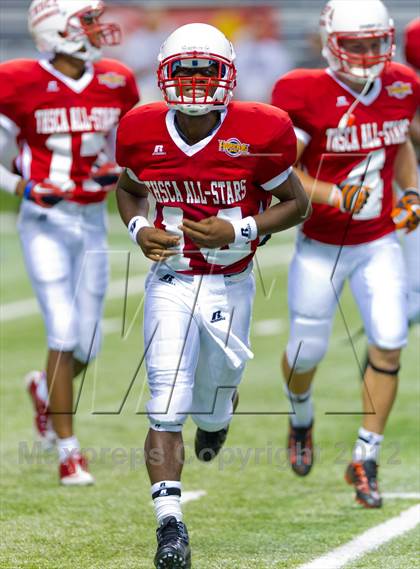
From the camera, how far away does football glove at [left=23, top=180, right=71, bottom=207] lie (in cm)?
608

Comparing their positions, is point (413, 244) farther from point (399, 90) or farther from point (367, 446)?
point (367, 446)

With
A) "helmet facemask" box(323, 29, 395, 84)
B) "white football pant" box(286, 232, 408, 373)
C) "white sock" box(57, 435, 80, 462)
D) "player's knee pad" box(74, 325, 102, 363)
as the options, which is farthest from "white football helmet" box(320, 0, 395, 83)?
"white sock" box(57, 435, 80, 462)

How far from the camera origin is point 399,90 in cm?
564

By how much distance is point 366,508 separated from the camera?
530 cm

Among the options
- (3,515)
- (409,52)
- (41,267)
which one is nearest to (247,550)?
(3,515)

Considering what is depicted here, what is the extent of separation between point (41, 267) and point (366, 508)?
1.76m

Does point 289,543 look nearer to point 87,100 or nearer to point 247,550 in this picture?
point 247,550

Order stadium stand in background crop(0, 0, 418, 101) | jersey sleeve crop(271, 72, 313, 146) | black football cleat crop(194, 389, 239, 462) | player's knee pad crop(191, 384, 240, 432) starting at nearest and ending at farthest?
player's knee pad crop(191, 384, 240, 432) < black football cleat crop(194, 389, 239, 462) < jersey sleeve crop(271, 72, 313, 146) < stadium stand in background crop(0, 0, 418, 101)

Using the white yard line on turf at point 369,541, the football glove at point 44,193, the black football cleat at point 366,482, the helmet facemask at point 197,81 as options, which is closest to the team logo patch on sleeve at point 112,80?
the football glove at point 44,193

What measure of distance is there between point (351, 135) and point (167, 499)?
195 centimetres

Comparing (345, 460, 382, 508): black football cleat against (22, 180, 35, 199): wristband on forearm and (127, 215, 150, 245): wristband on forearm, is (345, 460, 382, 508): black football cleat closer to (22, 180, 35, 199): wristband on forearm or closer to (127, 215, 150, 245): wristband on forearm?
(127, 215, 150, 245): wristband on forearm

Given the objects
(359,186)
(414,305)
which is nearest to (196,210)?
(359,186)

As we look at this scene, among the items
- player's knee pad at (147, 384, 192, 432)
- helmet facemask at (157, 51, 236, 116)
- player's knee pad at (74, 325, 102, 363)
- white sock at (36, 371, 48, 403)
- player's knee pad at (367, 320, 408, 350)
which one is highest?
helmet facemask at (157, 51, 236, 116)

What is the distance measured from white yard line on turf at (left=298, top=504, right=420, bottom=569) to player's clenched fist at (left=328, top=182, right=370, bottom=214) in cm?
118
